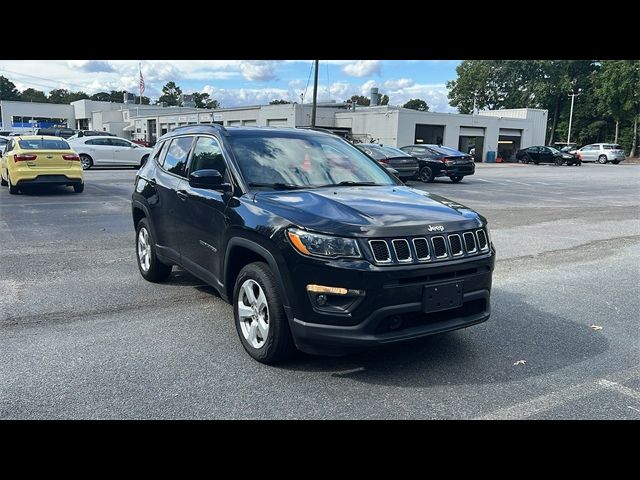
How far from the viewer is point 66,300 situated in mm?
5672

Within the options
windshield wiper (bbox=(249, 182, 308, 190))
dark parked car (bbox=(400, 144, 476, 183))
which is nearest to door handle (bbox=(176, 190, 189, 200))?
windshield wiper (bbox=(249, 182, 308, 190))

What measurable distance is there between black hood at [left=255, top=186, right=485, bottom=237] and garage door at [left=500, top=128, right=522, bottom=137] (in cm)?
5012

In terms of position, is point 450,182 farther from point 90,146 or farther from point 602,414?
point 602,414

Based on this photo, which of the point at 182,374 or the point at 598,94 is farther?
the point at 598,94

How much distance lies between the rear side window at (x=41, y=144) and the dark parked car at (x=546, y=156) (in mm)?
38212

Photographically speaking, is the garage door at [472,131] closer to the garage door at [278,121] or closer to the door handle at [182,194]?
the garage door at [278,121]

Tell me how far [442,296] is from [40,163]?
13.7m

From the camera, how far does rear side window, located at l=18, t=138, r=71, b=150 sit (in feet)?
47.8
